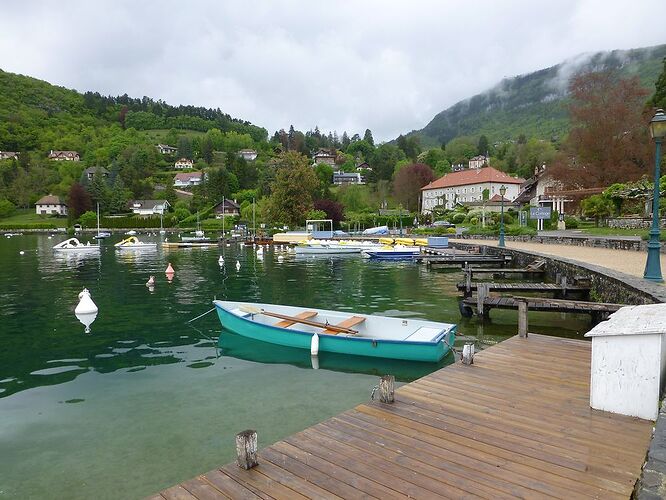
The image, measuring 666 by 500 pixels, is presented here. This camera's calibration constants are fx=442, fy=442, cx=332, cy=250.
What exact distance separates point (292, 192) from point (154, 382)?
68585mm

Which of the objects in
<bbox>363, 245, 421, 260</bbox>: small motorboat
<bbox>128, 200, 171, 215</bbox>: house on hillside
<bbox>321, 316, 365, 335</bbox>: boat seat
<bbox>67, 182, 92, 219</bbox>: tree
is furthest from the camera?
<bbox>128, 200, 171, 215</bbox>: house on hillside

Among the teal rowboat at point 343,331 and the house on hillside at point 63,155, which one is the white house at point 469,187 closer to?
the teal rowboat at point 343,331

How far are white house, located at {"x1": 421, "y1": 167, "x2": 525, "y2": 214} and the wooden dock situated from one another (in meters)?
92.2

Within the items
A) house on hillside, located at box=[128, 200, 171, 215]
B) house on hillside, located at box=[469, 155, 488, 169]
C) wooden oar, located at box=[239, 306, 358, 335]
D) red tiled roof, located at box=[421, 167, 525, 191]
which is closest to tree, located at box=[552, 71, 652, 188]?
red tiled roof, located at box=[421, 167, 525, 191]

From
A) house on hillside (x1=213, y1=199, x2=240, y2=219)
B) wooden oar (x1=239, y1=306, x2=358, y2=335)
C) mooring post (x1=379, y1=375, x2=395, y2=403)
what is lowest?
wooden oar (x1=239, y1=306, x2=358, y2=335)

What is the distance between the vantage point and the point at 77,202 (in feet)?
425

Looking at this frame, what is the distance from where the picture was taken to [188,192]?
161750 millimetres

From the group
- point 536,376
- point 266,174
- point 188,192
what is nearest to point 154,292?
point 536,376

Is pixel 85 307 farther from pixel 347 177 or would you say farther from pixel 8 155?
pixel 8 155

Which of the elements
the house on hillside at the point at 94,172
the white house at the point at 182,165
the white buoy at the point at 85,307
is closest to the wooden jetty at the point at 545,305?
the white buoy at the point at 85,307

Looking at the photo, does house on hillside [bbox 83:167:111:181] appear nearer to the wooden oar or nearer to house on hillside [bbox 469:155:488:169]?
house on hillside [bbox 469:155:488:169]

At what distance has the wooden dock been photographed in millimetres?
4375

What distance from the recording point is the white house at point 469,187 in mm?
99750

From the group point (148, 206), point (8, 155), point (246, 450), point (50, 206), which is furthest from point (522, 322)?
point (8, 155)
